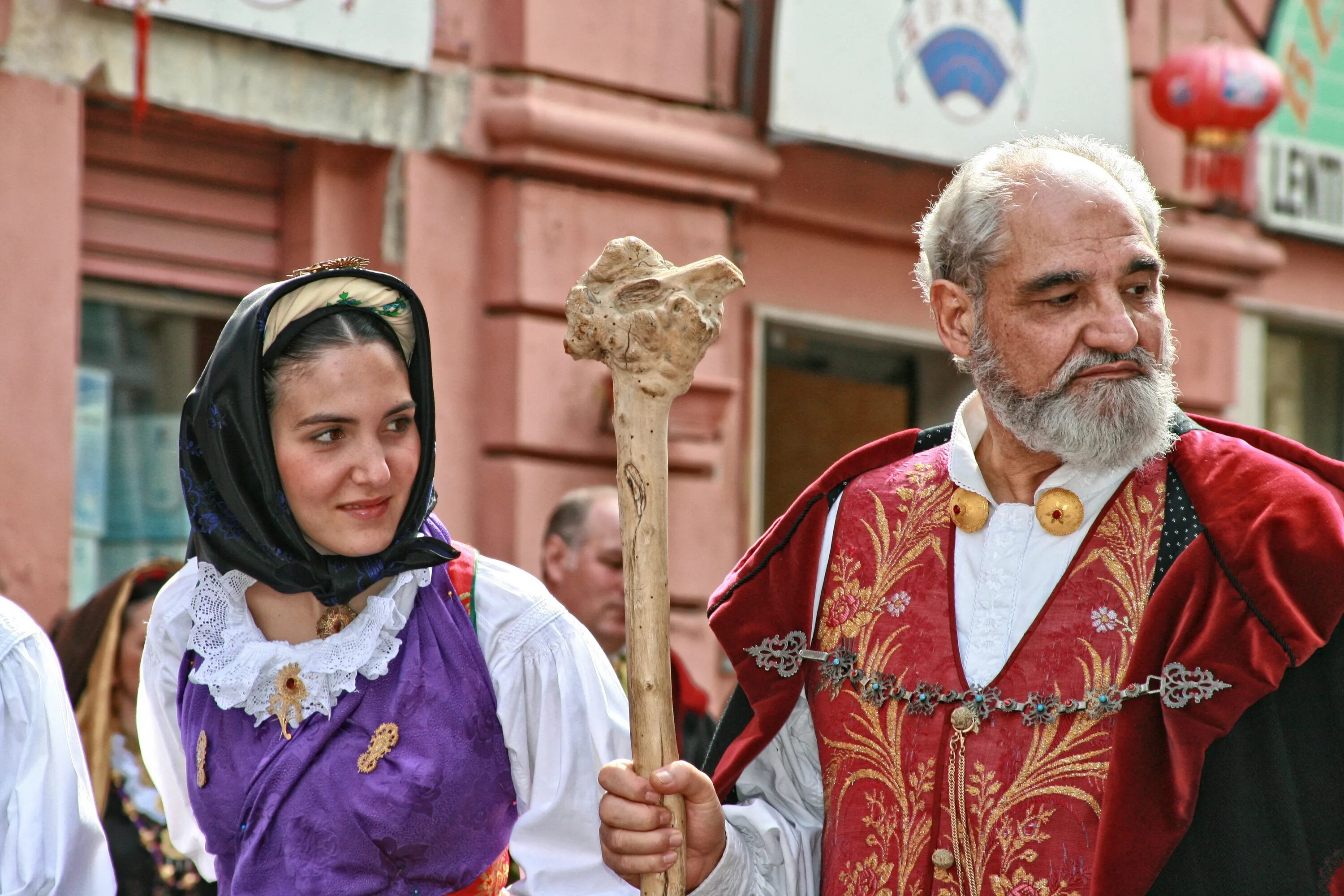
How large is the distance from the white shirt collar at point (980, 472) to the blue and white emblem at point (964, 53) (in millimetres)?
4655

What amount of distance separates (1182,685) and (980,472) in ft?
1.84

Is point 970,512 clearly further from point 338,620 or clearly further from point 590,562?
point 590,562

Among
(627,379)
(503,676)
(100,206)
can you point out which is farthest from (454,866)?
(100,206)

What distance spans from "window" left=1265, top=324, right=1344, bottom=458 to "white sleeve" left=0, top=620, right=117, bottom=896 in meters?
7.40

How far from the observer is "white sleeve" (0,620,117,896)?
3182 mm

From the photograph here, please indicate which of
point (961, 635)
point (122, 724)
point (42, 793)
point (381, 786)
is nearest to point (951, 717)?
point (961, 635)

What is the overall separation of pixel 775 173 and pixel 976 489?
4.46 metres

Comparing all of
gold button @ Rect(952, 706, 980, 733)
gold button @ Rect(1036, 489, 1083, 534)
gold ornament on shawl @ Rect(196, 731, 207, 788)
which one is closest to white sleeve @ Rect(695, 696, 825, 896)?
gold button @ Rect(952, 706, 980, 733)

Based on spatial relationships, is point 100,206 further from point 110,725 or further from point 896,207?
point 896,207

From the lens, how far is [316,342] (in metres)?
3.09

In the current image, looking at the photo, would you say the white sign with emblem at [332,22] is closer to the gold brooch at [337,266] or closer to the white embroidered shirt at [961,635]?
the gold brooch at [337,266]

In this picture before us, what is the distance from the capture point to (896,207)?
7992 mm

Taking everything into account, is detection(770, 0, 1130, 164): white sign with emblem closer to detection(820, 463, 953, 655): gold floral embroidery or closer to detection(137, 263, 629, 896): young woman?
detection(820, 463, 953, 655): gold floral embroidery

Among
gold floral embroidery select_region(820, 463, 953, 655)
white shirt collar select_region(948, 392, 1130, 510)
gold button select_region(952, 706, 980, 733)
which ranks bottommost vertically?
gold button select_region(952, 706, 980, 733)
